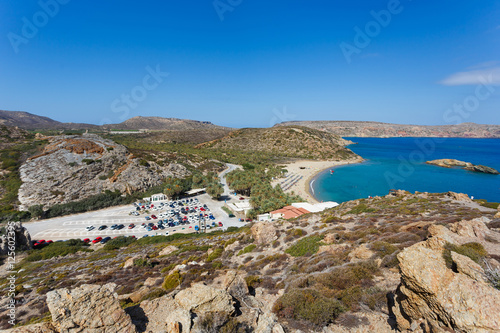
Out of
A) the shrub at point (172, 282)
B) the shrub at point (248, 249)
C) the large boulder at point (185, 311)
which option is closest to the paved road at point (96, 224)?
the shrub at point (248, 249)

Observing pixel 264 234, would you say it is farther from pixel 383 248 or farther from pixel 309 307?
pixel 309 307

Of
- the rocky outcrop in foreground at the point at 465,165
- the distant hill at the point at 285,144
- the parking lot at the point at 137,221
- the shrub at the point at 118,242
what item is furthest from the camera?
the distant hill at the point at 285,144

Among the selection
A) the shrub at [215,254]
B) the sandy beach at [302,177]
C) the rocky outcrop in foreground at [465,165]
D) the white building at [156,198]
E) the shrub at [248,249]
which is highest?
the white building at [156,198]

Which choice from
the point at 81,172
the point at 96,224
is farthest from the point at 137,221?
the point at 81,172

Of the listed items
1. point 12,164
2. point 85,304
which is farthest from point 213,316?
point 12,164

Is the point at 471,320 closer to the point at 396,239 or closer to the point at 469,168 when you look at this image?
the point at 396,239

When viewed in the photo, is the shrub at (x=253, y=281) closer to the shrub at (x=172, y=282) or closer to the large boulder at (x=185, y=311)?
the large boulder at (x=185, y=311)

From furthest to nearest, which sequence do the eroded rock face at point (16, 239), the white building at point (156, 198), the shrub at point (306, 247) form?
the white building at point (156, 198)
the eroded rock face at point (16, 239)
the shrub at point (306, 247)
